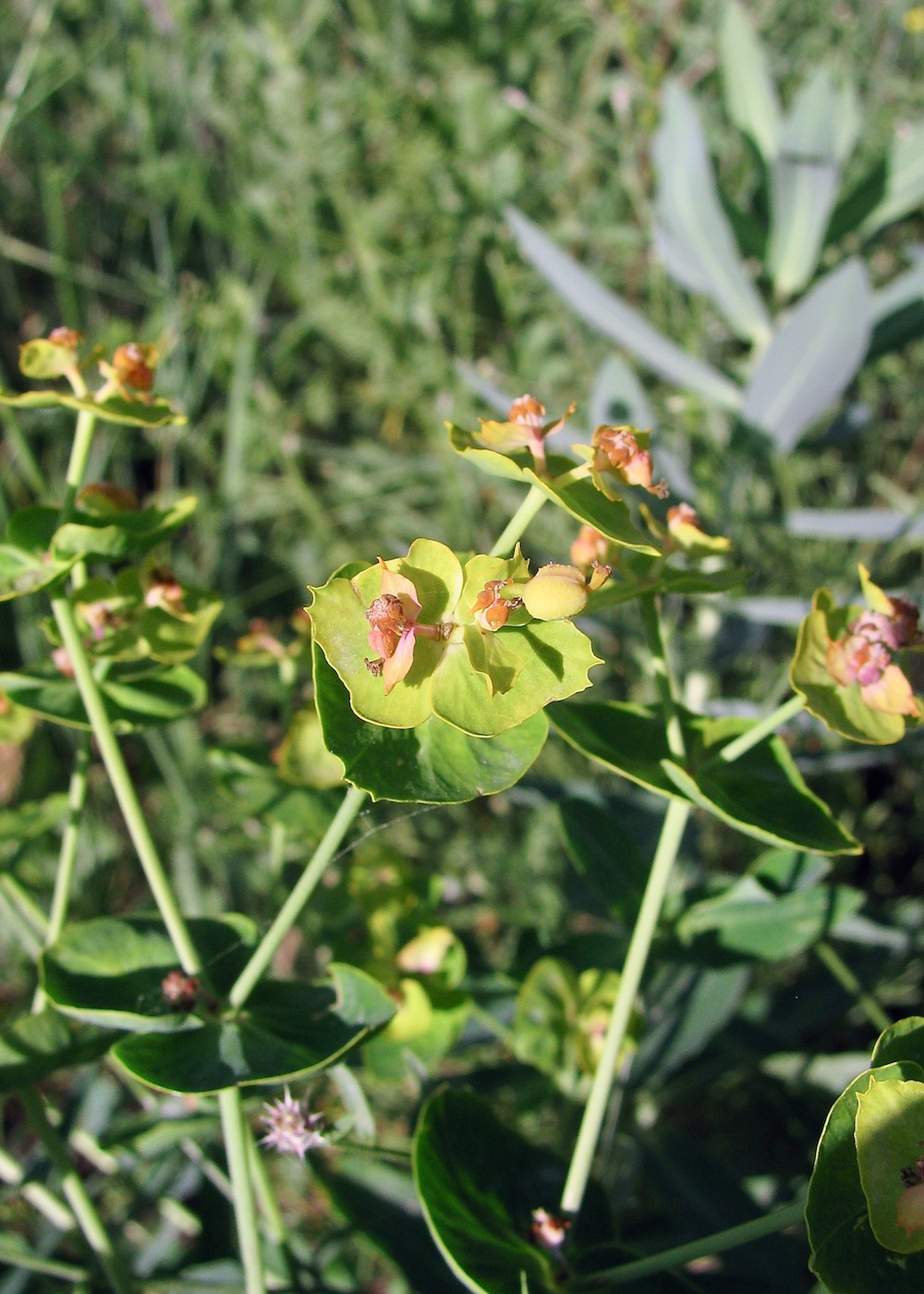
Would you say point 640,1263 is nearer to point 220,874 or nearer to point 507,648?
point 507,648

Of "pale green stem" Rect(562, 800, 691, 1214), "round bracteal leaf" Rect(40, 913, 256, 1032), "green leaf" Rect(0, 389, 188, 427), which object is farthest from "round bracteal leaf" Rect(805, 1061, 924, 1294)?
"green leaf" Rect(0, 389, 188, 427)

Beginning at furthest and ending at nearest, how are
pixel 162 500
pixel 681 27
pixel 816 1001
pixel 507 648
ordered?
1. pixel 681 27
2. pixel 162 500
3. pixel 816 1001
4. pixel 507 648

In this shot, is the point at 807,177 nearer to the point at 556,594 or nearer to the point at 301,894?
the point at 556,594

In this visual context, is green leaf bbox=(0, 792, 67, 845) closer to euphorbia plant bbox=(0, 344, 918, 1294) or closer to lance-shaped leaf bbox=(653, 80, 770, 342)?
euphorbia plant bbox=(0, 344, 918, 1294)

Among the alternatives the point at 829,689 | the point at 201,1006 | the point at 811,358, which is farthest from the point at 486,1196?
the point at 811,358

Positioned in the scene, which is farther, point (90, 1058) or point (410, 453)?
point (410, 453)

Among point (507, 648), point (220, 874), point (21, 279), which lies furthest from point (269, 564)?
point (507, 648)
